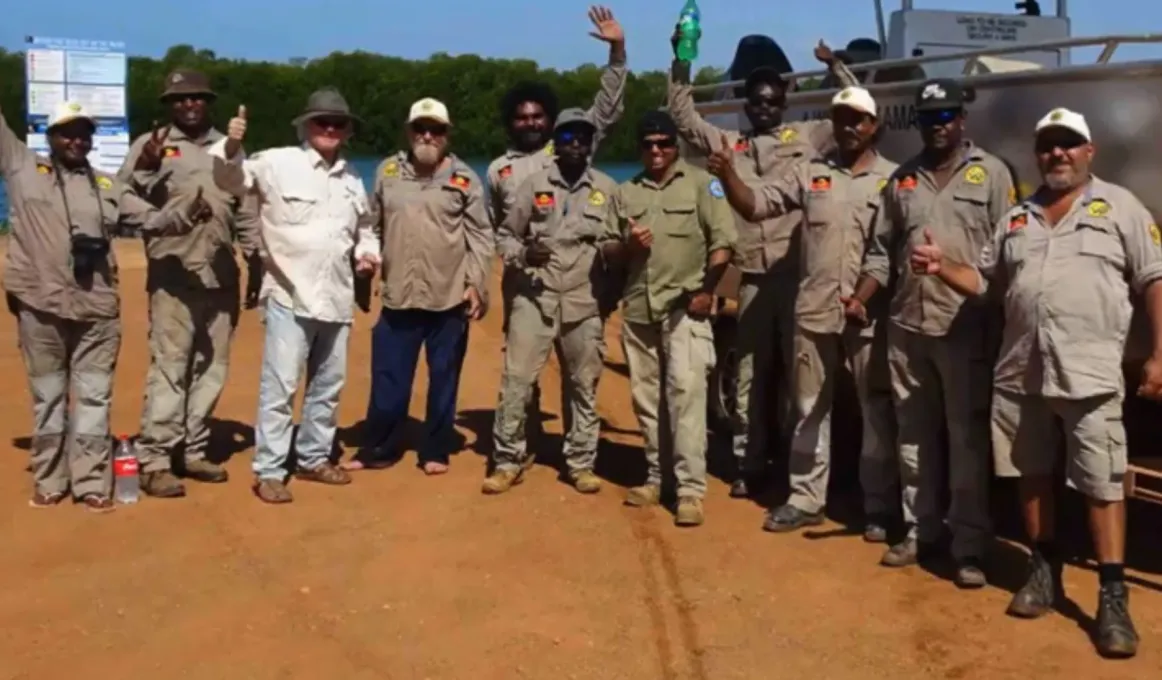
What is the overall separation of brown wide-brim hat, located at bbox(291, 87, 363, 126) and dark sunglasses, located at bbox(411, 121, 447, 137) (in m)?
0.38

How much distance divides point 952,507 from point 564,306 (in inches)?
88.8

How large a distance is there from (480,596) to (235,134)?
255 centimetres

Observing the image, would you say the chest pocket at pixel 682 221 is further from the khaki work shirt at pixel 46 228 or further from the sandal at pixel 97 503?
the sandal at pixel 97 503

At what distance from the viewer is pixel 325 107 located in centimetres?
706

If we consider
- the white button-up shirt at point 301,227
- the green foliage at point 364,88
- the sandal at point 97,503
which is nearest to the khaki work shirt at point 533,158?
the white button-up shirt at point 301,227

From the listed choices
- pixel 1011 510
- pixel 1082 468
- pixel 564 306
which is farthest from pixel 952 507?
pixel 564 306

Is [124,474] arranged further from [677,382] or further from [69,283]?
[677,382]

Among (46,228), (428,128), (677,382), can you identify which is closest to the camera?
(46,228)

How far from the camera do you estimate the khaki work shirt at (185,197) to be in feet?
23.4

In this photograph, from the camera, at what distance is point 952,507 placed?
236 inches

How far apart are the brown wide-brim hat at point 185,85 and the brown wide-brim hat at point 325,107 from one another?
550 millimetres

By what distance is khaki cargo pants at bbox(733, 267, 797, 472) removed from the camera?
7.10 metres

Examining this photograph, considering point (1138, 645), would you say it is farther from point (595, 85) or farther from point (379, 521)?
point (595, 85)

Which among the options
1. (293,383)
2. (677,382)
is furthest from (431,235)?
(677,382)
